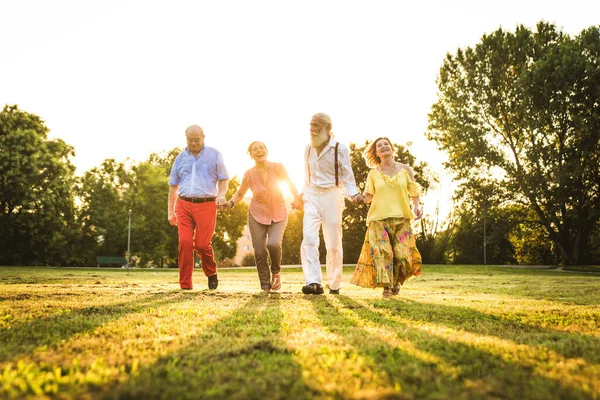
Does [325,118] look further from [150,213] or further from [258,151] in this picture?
[150,213]

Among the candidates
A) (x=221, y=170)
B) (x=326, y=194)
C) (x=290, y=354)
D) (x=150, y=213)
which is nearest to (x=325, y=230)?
(x=326, y=194)

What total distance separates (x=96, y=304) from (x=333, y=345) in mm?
3016

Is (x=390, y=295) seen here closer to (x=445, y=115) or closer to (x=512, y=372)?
(x=512, y=372)

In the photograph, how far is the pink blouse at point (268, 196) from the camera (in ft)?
26.1

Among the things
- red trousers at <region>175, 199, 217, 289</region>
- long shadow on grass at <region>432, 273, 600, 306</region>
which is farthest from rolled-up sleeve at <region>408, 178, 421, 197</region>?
red trousers at <region>175, 199, 217, 289</region>

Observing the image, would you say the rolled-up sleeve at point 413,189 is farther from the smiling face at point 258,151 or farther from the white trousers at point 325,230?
the smiling face at point 258,151

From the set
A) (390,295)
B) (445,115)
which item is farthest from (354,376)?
(445,115)

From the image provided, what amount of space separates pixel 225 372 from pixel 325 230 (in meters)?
5.35

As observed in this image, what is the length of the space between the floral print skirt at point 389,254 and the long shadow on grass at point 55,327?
3130mm

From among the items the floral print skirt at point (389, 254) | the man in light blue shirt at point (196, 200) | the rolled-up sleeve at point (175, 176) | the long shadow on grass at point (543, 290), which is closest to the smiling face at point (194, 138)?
the man in light blue shirt at point (196, 200)

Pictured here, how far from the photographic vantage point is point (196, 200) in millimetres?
7742

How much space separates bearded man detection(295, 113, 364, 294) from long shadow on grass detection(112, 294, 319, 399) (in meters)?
3.99

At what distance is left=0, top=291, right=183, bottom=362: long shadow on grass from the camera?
2.70m

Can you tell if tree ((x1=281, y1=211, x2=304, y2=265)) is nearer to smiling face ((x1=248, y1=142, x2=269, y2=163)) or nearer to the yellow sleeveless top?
smiling face ((x1=248, y1=142, x2=269, y2=163))
